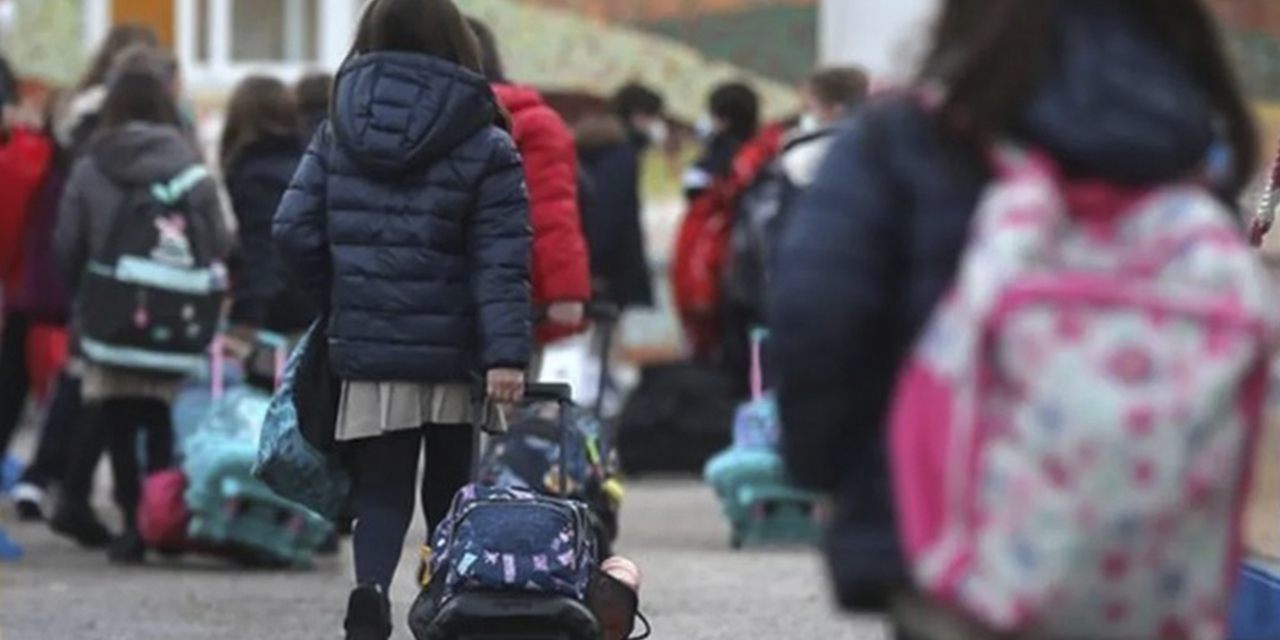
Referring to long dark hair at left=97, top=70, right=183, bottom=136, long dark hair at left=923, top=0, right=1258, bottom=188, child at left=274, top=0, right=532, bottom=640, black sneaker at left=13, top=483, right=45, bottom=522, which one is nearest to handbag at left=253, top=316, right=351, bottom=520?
child at left=274, top=0, right=532, bottom=640

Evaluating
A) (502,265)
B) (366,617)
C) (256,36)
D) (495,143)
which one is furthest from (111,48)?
(256,36)

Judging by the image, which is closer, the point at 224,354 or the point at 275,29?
the point at 224,354

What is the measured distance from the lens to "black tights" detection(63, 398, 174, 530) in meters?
13.4

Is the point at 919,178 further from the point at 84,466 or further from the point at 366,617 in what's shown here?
the point at 84,466

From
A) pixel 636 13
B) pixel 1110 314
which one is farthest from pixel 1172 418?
pixel 636 13

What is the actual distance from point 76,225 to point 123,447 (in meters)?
0.90

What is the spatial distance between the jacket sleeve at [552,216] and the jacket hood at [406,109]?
114 cm

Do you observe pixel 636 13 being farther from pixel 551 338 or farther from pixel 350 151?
pixel 350 151

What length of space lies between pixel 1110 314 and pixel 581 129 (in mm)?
12505

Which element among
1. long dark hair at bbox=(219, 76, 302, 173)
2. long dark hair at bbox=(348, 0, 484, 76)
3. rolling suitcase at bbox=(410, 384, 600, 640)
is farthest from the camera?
long dark hair at bbox=(219, 76, 302, 173)

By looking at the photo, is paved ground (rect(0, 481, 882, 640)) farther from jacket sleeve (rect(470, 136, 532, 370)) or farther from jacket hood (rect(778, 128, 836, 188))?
jacket sleeve (rect(470, 136, 532, 370))

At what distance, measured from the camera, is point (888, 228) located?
5234 mm

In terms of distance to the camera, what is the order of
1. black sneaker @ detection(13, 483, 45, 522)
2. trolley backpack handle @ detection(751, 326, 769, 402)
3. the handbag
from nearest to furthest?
the handbag, trolley backpack handle @ detection(751, 326, 769, 402), black sneaker @ detection(13, 483, 45, 522)

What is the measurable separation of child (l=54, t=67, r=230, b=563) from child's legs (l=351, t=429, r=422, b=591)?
141 inches
